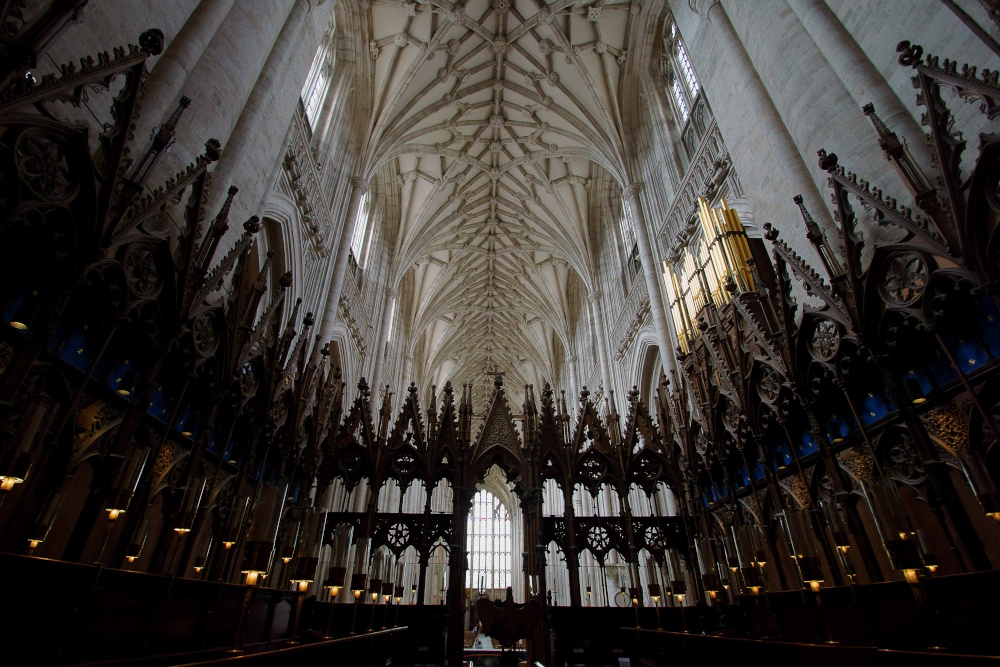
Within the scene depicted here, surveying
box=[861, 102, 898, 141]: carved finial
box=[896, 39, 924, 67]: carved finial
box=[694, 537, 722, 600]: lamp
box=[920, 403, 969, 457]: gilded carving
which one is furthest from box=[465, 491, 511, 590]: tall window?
box=[896, 39, 924, 67]: carved finial

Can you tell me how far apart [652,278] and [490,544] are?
3396 centimetres

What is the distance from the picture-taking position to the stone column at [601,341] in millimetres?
18688

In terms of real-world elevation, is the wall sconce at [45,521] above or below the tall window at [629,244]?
below

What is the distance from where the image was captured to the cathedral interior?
12.8 feet

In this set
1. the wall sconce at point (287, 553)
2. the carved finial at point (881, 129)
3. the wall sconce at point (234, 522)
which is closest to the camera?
the carved finial at point (881, 129)

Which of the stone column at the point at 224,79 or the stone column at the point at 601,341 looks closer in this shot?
the stone column at the point at 224,79

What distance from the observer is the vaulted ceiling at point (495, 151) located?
50.6 ft

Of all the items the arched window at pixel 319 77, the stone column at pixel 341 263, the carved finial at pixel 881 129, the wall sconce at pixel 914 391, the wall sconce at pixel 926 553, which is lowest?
the wall sconce at pixel 926 553

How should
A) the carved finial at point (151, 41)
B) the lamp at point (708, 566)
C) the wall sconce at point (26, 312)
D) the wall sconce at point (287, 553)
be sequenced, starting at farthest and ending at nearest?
the wall sconce at point (287, 553)
the lamp at point (708, 566)
the carved finial at point (151, 41)
the wall sconce at point (26, 312)

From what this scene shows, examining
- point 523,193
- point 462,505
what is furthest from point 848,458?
point 523,193

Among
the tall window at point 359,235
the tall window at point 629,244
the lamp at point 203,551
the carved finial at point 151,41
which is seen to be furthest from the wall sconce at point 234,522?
the tall window at point 629,244

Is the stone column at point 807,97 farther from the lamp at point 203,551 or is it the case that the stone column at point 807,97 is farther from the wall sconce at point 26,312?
the lamp at point 203,551

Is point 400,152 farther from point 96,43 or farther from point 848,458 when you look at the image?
point 848,458

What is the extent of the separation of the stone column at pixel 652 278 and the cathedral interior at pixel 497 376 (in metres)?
0.15
